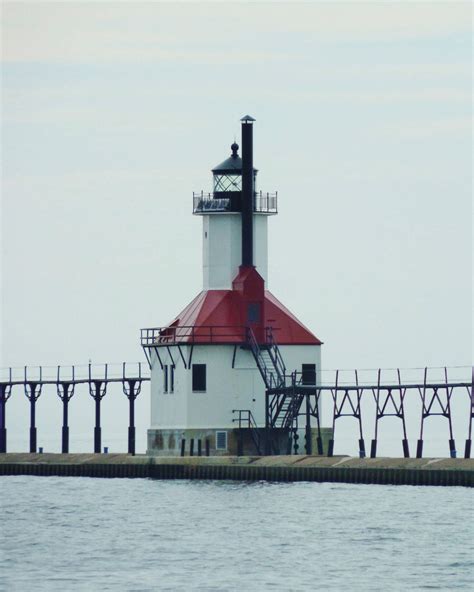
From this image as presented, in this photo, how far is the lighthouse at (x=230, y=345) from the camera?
8906 centimetres

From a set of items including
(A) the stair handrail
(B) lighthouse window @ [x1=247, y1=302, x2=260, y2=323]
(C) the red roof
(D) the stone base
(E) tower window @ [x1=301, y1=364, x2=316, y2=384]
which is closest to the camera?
(D) the stone base

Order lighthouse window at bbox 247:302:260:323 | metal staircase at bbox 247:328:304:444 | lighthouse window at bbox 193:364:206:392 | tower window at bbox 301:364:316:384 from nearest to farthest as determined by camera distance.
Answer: metal staircase at bbox 247:328:304:444 < lighthouse window at bbox 193:364:206:392 < lighthouse window at bbox 247:302:260:323 < tower window at bbox 301:364:316:384

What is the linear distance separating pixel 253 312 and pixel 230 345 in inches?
83.5

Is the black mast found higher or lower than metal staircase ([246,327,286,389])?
higher

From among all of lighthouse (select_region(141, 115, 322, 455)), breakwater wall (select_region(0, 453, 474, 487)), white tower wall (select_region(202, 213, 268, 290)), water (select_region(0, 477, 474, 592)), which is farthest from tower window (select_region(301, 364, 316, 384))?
water (select_region(0, 477, 474, 592))

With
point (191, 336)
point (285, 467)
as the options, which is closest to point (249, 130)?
point (191, 336)

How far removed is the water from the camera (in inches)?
2237

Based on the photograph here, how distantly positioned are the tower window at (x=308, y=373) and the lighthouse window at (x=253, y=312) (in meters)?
2.79

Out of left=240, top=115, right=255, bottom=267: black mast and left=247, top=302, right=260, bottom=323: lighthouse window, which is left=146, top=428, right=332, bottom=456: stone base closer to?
left=247, top=302, right=260, bottom=323: lighthouse window

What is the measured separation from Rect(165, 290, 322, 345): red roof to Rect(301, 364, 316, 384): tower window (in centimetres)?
95

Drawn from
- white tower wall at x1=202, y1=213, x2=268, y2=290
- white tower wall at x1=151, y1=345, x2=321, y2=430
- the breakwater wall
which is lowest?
the breakwater wall

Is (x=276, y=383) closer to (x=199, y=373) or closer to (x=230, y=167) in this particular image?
(x=199, y=373)

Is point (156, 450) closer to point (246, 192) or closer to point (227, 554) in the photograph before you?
point (246, 192)

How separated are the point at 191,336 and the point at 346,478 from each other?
10901 millimetres
